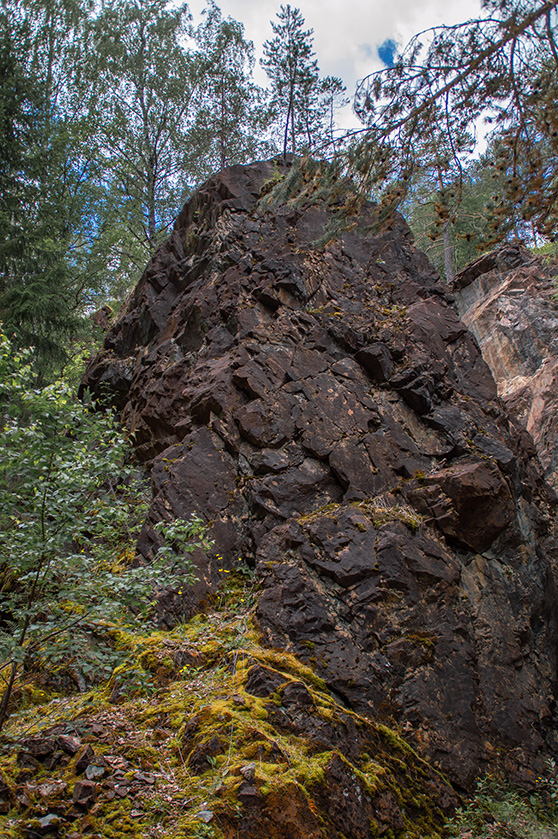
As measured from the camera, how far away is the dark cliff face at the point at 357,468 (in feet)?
18.4

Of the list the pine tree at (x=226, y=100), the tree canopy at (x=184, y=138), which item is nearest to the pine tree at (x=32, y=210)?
the tree canopy at (x=184, y=138)

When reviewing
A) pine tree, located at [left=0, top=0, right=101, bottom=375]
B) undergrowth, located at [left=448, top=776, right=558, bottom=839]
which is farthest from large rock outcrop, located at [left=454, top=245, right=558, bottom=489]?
pine tree, located at [left=0, top=0, right=101, bottom=375]

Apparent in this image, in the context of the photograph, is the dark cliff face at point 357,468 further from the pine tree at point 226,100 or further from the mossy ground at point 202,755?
the pine tree at point 226,100

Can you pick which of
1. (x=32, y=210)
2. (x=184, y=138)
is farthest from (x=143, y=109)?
(x=32, y=210)

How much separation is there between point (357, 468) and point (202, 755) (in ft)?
14.3

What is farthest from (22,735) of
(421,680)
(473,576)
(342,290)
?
(342,290)

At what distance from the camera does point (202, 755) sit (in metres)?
4.02

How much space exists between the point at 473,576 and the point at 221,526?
365 cm

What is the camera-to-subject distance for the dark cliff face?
5.61 meters

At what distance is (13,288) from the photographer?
11.8 m

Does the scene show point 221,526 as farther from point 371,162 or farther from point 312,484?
point 371,162

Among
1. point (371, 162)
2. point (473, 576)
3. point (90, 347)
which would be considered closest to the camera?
point (371, 162)

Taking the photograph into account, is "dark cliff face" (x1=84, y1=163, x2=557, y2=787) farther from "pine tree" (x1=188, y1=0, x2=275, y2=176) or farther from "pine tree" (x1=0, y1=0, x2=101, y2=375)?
"pine tree" (x1=188, y1=0, x2=275, y2=176)

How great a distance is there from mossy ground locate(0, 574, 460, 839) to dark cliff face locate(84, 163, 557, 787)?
0.53m
